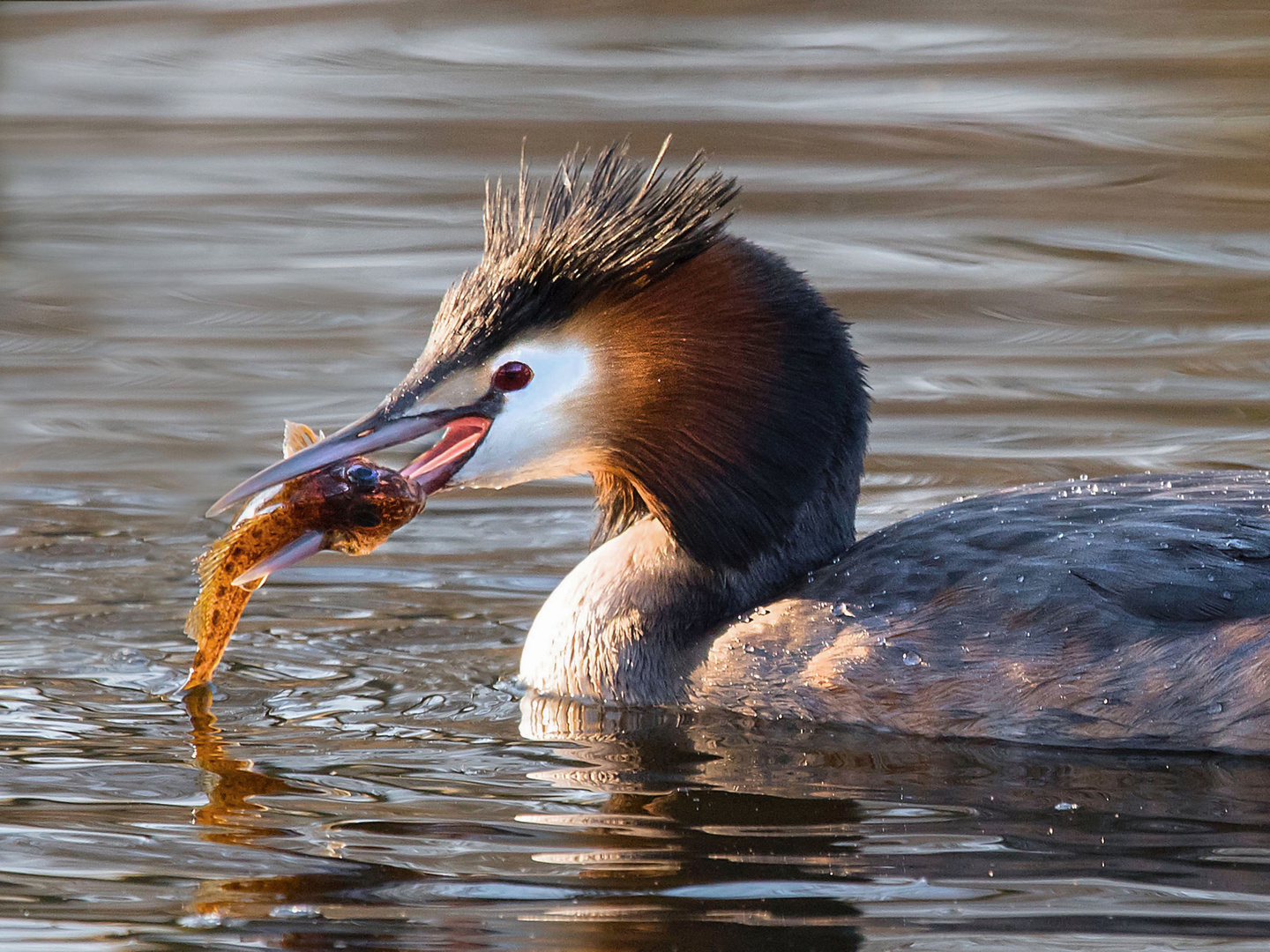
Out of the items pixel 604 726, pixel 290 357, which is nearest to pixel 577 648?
pixel 604 726

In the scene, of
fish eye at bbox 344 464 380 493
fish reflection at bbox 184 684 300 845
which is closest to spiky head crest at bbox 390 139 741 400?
fish eye at bbox 344 464 380 493

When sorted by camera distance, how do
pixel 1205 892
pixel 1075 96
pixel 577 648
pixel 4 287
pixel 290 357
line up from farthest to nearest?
1. pixel 1075 96
2. pixel 4 287
3. pixel 290 357
4. pixel 577 648
5. pixel 1205 892

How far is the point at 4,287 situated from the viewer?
36.4 feet

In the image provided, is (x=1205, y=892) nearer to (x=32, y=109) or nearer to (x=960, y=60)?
(x=960, y=60)

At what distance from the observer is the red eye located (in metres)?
5.89

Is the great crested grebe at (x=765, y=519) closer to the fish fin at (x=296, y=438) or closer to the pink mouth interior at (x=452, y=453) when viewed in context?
the pink mouth interior at (x=452, y=453)

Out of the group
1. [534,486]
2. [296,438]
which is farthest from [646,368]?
[534,486]

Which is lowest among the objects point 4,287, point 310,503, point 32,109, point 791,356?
point 310,503

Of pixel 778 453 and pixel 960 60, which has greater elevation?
pixel 960 60

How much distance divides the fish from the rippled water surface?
415 mm

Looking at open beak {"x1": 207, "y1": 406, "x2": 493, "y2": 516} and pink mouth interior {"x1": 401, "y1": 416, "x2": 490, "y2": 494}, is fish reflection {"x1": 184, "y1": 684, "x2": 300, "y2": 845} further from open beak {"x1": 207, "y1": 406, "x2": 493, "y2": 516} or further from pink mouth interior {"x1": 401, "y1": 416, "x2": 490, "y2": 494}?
pink mouth interior {"x1": 401, "y1": 416, "x2": 490, "y2": 494}

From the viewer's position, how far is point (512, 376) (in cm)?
591

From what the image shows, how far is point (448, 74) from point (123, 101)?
2.06 metres

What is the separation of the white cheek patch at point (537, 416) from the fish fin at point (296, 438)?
425 millimetres
